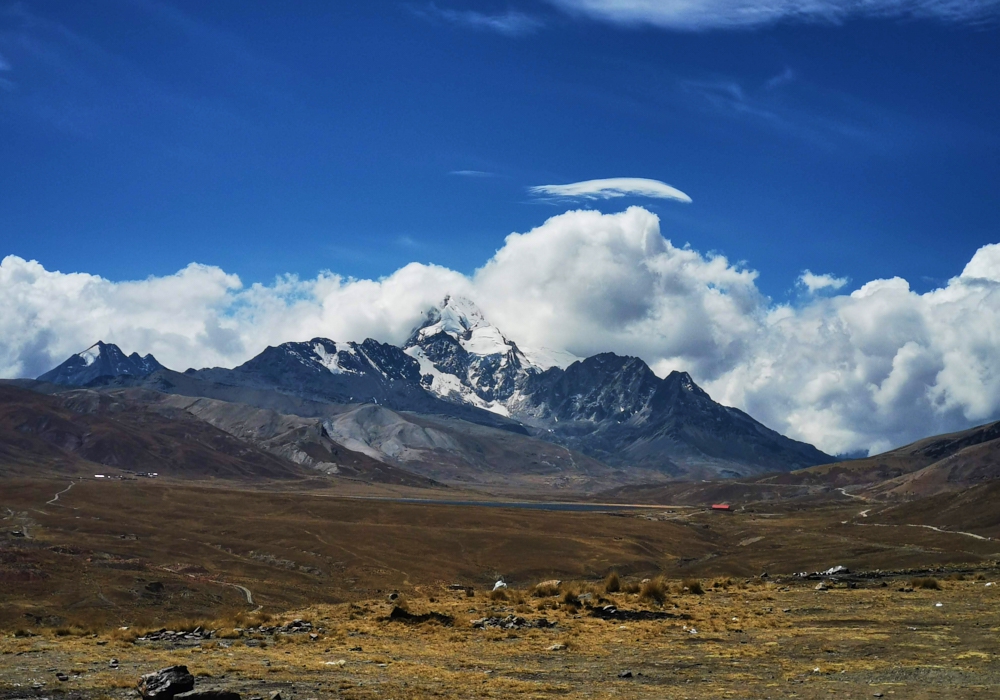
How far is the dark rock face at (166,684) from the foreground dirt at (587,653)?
1.16 meters

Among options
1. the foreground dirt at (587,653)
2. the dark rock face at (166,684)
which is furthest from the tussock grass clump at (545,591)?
the dark rock face at (166,684)

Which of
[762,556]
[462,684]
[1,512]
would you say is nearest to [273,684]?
[462,684]

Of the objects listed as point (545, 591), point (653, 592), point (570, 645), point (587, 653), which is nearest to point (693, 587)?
point (653, 592)

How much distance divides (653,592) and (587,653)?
11295 millimetres

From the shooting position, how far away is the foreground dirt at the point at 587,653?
19.5 m

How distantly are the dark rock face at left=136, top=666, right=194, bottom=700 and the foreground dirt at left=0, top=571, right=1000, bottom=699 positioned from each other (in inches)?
45.5

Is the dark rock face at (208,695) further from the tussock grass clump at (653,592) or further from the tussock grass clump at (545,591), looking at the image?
the tussock grass clump at (545,591)

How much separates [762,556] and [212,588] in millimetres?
89244

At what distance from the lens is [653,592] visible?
35.5 metres

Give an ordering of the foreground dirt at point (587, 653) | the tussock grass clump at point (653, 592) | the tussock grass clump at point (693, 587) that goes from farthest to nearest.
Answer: the tussock grass clump at point (693, 587) < the tussock grass clump at point (653, 592) < the foreground dirt at point (587, 653)

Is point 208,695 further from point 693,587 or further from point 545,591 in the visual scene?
point 693,587

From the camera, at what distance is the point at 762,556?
143 meters

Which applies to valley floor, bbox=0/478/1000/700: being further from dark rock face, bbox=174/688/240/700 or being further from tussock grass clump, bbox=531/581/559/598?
tussock grass clump, bbox=531/581/559/598

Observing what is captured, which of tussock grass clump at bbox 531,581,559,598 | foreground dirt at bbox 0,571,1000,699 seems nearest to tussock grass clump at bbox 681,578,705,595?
foreground dirt at bbox 0,571,1000,699
